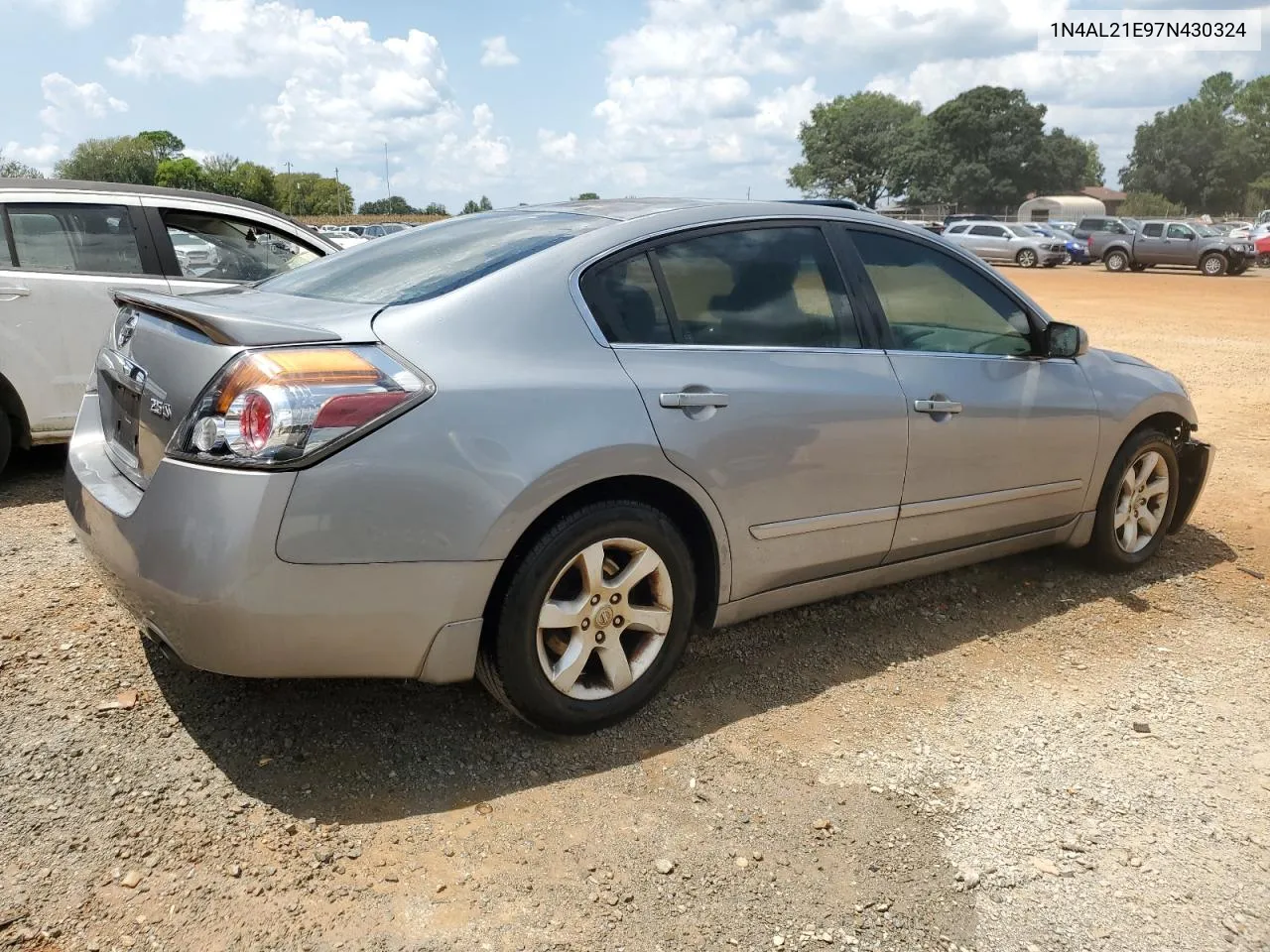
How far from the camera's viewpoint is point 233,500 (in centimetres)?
242

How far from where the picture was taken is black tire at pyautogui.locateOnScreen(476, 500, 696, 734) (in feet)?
8.98

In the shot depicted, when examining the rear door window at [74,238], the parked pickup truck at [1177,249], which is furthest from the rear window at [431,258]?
the parked pickup truck at [1177,249]

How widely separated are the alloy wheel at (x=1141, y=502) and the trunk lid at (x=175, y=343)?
11.4 feet

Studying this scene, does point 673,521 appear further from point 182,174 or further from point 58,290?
point 182,174

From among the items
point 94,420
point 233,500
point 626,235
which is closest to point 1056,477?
point 626,235

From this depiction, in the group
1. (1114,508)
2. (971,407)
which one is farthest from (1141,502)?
(971,407)

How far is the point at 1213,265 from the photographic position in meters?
30.0

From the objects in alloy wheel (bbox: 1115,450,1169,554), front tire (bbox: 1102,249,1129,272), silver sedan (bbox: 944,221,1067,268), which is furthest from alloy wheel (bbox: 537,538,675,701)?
front tire (bbox: 1102,249,1129,272)

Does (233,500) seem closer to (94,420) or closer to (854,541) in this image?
(94,420)

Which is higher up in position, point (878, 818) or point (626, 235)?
point (626, 235)

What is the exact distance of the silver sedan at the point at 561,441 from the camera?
248 centimetres

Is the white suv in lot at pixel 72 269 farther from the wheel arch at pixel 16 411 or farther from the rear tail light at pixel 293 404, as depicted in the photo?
the rear tail light at pixel 293 404

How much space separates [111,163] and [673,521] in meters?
91.2

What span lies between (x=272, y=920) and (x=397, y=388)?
1.26 meters
